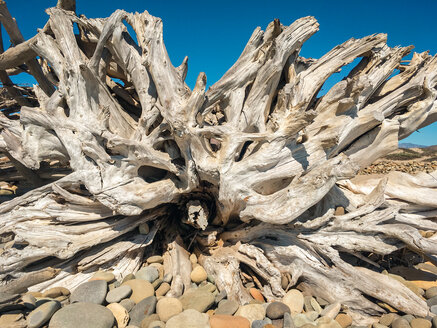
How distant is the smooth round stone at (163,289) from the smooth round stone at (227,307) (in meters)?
0.79

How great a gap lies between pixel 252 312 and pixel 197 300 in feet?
2.39

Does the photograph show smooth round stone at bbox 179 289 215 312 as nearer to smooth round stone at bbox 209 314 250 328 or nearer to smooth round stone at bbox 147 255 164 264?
smooth round stone at bbox 209 314 250 328

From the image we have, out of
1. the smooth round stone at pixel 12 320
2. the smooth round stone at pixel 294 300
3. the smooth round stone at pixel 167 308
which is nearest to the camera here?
the smooth round stone at pixel 12 320

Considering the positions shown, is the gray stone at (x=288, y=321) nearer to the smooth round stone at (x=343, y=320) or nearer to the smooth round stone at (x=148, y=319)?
the smooth round stone at (x=343, y=320)

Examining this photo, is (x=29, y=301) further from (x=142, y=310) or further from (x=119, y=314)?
(x=142, y=310)

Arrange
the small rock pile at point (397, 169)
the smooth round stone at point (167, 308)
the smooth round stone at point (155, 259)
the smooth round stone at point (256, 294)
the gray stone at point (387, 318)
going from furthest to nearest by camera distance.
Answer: the small rock pile at point (397, 169) < the smooth round stone at point (155, 259) < the smooth round stone at point (256, 294) < the gray stone at point (387, 318) < the smooth round stone at point (167, 308)

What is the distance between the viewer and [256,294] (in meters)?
3.65

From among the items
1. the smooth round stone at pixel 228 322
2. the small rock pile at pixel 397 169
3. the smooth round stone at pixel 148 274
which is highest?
the small rock pile at pixel 397 169

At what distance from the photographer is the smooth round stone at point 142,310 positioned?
3.03 m

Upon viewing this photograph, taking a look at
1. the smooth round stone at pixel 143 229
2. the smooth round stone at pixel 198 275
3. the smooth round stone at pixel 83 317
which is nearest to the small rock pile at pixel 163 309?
the smooth round stone at pixel 83 317

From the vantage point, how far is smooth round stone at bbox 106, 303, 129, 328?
2.93 meters

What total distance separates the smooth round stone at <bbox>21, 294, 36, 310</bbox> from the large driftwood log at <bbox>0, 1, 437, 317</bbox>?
0.27 meters

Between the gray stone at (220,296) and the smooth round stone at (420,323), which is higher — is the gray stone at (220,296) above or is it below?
above

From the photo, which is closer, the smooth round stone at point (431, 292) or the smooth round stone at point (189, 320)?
the smooth round stone at point (189, 320)
